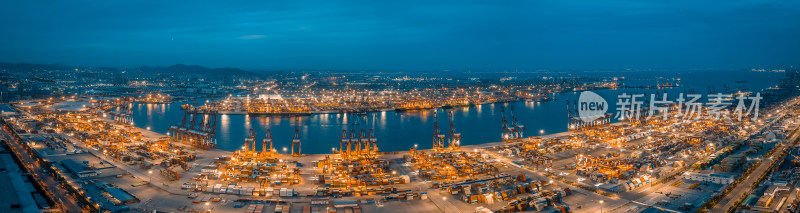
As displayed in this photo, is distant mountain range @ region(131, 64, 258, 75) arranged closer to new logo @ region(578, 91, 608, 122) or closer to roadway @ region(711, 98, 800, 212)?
new logo @ region(578, 91, 608, 122)

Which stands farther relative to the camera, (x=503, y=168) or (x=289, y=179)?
(x=503, y=168)

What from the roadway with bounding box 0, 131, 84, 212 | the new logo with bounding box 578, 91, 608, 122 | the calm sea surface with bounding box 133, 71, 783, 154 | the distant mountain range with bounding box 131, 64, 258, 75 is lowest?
the calm sea surface with bounding box 133, 71, 783, 154

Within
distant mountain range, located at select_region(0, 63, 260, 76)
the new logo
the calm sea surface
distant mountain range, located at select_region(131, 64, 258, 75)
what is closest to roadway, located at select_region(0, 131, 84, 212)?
the calm sea surface

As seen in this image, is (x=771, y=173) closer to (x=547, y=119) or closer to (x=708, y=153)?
(x=708, y=153)

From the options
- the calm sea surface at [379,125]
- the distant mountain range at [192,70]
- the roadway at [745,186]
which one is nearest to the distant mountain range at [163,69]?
the distant mountain range at [192,70]

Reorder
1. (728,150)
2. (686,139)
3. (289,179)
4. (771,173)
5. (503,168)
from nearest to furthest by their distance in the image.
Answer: (289,179), (771,173), (503,168), (728,150), (686,139)

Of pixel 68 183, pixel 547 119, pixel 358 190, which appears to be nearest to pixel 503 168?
pixel 358 190

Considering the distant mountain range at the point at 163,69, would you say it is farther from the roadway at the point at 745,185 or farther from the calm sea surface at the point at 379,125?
the roadway at the point at 745,185

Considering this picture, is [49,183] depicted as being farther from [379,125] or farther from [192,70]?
[192,70]

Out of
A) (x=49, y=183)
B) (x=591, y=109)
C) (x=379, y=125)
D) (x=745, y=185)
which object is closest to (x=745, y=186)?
(x=745, y=185)

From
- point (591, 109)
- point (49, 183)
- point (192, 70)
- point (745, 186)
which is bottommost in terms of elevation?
point (591, 109)

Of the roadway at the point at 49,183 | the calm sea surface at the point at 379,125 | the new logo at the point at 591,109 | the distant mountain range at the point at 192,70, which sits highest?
the distant mountain range at the point at 192,70
